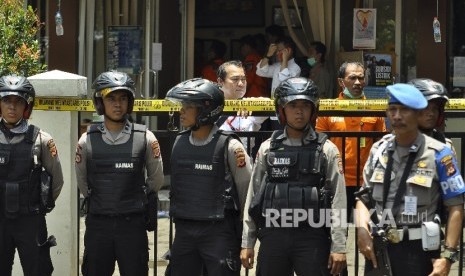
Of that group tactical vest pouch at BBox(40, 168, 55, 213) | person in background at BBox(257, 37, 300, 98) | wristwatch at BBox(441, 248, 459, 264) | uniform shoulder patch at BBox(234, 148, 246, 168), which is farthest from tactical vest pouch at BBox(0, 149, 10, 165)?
person in background at BBox(257, 37, 300, 98)

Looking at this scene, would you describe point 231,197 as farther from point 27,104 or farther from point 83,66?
point 83,66

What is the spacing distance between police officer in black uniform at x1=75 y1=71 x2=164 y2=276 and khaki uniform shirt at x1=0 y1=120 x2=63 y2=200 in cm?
21

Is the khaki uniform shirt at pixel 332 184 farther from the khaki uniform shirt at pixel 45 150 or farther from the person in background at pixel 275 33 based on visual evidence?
the person in background at pixel 275 33

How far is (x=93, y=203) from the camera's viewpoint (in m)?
6.76

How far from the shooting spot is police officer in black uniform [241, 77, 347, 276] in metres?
6.18

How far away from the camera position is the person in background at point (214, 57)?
41.4 ft

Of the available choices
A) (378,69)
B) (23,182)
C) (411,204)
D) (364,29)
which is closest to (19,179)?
(23,182)

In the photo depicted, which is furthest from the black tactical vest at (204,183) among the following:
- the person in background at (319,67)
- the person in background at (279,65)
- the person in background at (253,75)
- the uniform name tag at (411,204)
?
the person in background at (319,67)

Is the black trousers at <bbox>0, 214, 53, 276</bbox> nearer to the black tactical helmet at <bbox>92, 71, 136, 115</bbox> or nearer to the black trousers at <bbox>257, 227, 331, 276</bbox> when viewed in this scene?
the black tactical helmet at <bbox>92, 71, 136, 115</bbox>

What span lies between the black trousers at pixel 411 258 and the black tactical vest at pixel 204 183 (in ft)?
3.91

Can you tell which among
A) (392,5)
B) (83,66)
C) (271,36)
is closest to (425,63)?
(392,5)

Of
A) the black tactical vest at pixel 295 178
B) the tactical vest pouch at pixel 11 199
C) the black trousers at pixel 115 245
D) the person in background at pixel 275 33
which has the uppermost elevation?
the person in background at pixel 275 33

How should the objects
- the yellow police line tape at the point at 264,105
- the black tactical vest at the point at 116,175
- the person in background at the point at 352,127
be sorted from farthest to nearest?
the person in background at the point at 352,127
the yellow police line tape at the point at 264,105
the black tactical vest at the point at 116,175

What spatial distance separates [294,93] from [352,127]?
189cm
